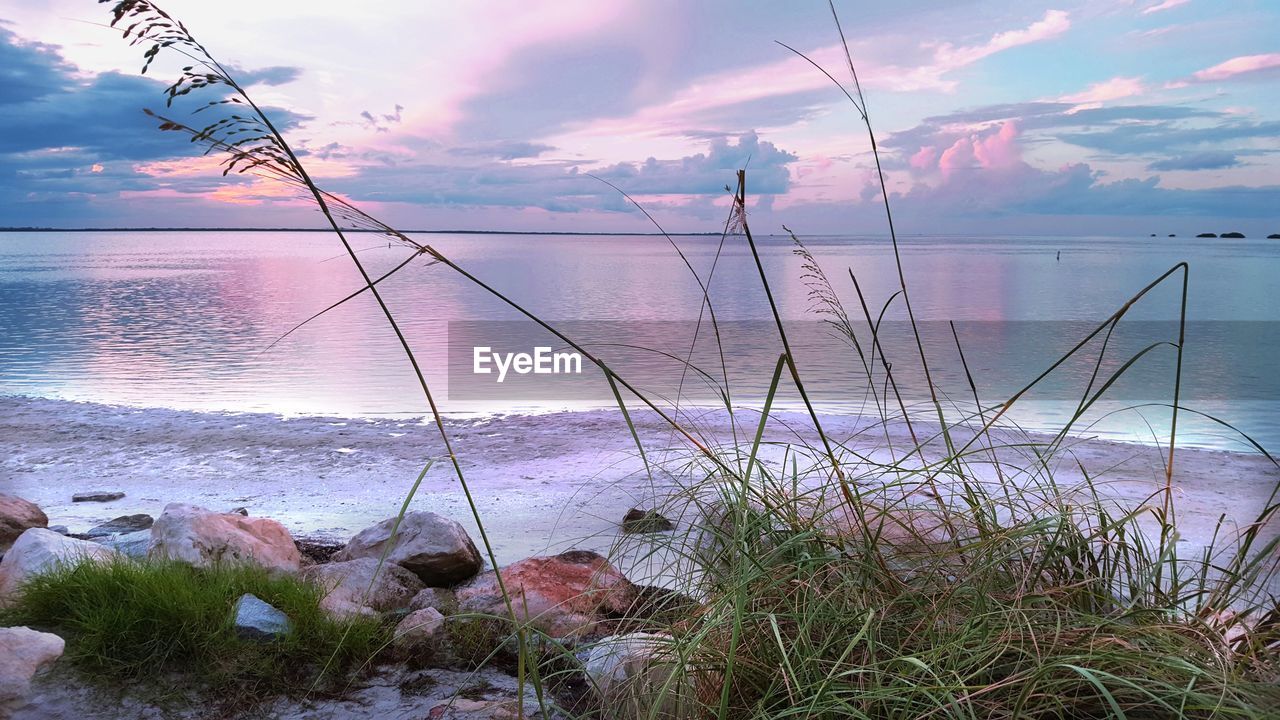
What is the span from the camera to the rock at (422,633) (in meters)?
3.04

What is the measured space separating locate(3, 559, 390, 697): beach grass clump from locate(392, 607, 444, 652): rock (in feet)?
0.22

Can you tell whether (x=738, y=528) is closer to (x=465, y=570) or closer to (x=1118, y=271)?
(x=465, y=570)

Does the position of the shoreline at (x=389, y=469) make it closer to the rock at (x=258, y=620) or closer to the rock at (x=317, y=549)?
the rock at (x=317, y=549)

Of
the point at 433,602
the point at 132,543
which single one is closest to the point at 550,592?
the point at 433,602

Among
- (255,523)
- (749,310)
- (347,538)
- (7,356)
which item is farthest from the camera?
A: (749,310)

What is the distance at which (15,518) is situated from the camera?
15.0ft

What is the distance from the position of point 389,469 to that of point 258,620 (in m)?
3.38

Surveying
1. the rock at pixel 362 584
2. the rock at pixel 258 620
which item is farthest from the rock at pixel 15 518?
the rock at pixel 258 620

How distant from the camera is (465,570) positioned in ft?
13.5

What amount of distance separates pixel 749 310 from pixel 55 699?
19.3m

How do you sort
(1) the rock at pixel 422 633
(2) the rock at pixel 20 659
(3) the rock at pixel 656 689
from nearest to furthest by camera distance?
(3) the rock at pixel 656 689 < (2) the rock at pixel 20 659 < (1) the rock at pixel 422 633

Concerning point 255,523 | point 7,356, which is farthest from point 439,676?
point 7,356

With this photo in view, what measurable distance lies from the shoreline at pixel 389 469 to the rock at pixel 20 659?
79.0 inches

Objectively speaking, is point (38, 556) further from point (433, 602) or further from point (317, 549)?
point (433, 602)
